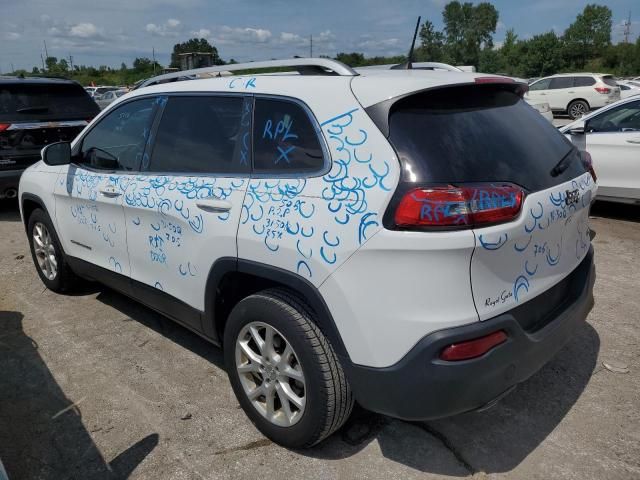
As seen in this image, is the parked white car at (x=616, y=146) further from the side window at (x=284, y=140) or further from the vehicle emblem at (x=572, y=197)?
the side window at (x=284, y=140)

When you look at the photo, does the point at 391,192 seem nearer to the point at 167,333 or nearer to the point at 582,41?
the point at 167,333

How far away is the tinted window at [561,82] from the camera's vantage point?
19344 millimetres

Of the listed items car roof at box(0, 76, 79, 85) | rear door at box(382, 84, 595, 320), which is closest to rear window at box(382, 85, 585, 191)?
rear door at box(382, 84, 595, 320)

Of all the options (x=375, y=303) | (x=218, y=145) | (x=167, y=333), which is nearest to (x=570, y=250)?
(x=375, y=303)

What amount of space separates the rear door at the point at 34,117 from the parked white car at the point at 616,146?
6.53 meters

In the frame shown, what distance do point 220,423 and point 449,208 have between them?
1721 mm

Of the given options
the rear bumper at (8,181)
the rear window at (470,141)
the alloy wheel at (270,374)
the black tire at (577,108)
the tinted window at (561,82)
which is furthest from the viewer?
the tinted window at (561,82)

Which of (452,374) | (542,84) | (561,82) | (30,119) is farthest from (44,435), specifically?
(542,84)

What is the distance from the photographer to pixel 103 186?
360cm

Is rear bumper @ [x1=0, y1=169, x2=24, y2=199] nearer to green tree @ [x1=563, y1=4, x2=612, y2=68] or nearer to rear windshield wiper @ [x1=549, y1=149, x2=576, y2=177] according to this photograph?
rear windshield wiper @ [x1=549, y1=149, x2=576, y2=177]

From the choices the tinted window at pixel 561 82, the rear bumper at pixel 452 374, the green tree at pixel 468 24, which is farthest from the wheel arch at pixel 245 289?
the green tree at pixel 468 24

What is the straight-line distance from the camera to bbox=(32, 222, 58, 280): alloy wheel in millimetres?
4531

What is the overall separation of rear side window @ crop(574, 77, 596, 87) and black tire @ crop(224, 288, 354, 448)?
19697 millimetres

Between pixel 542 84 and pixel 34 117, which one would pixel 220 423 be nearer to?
pixel 34 117
